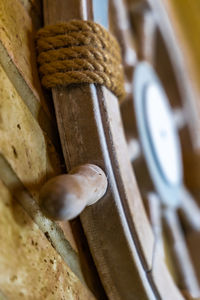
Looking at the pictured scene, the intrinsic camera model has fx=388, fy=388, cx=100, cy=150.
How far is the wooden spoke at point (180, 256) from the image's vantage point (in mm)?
811

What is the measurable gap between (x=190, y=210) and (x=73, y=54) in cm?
59

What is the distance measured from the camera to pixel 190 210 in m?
0.93

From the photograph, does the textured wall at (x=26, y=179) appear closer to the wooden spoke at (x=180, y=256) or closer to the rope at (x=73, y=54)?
the rope at (x=73, y=54)

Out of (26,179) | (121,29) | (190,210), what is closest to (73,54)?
(26,179)

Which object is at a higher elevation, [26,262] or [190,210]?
[26,262]

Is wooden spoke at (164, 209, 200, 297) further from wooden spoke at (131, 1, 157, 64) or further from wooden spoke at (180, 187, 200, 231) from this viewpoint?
wooden spoke at (131, 1, 157, 64)

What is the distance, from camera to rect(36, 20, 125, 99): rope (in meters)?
0.46

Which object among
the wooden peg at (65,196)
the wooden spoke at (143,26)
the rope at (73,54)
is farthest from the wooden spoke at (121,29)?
the wooden peg at (65,196)

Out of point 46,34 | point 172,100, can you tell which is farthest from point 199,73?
point 46,34

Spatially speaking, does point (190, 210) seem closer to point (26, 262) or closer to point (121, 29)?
point (121, 29)

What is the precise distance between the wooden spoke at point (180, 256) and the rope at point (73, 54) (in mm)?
449

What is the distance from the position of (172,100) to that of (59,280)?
716mm

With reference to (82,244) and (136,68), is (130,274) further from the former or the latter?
(136,68)

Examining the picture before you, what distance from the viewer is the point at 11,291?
0.35 metres
